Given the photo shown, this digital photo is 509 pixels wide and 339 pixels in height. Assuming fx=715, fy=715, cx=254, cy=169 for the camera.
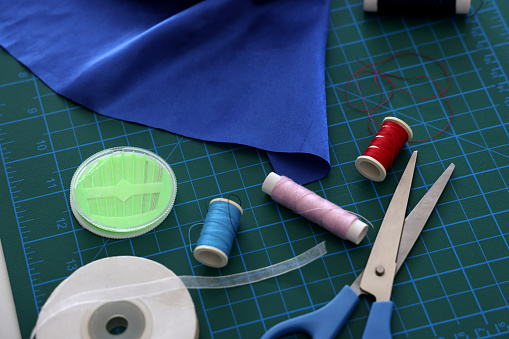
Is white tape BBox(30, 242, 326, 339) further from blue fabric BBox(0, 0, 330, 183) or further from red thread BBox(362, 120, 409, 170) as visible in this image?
red thread BBox(362, 120, 409, 170)

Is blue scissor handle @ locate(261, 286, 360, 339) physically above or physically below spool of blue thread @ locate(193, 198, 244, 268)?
below

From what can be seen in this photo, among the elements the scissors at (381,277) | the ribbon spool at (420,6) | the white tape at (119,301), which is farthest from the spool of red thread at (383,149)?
the white tape at (119,301)

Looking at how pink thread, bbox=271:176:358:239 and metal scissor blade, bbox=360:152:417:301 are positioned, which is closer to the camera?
metal scissor blade, bbox=360:152:417:301

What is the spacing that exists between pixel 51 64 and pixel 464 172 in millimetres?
2200

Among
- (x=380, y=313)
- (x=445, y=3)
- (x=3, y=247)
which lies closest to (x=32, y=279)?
(x=3, y=247)

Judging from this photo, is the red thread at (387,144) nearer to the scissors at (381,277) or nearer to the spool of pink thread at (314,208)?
the scissors at (381,277)

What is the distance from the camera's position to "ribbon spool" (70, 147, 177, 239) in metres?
3.33

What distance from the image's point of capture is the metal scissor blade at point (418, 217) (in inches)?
126

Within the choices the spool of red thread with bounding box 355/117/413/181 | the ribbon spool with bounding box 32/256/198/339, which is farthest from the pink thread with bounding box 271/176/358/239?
the ribbon spool with bounding box 32/256/198/339

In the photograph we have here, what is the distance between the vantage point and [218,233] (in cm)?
317

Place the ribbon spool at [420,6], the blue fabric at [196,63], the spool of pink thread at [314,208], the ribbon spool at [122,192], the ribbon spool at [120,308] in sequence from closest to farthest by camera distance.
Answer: the ribbon spool at [120,308] → the spool of pink thread at [314,208] → the ribbon spool at [122,192] → the blue fabric at [196,63] → the ribbon spool at [420,6]

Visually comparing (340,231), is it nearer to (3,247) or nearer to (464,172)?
(464,172)

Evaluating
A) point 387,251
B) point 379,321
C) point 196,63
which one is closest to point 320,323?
point 379,321

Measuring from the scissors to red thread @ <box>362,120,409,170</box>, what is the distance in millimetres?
119
